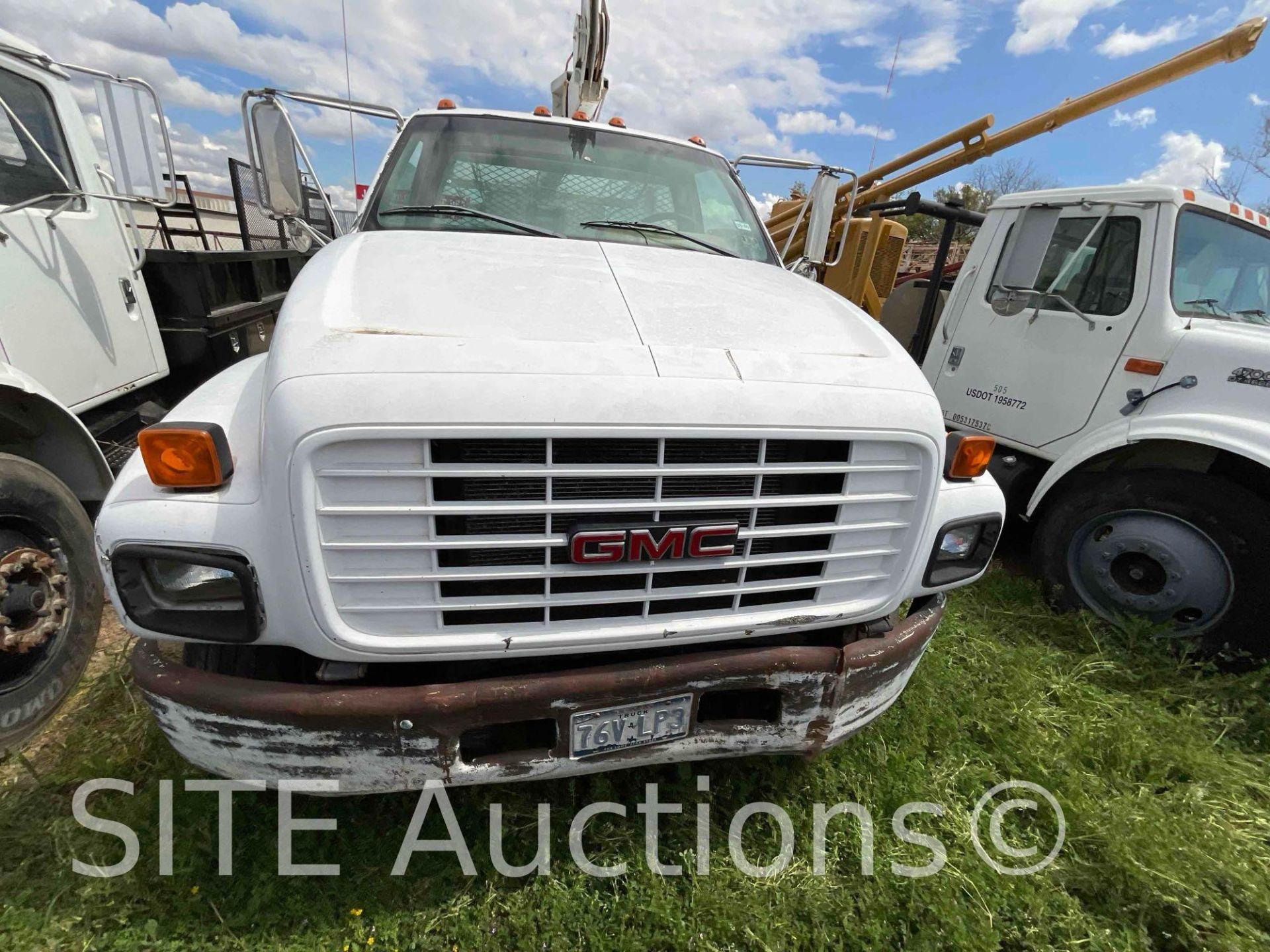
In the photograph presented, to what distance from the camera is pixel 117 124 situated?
3355 millimetres

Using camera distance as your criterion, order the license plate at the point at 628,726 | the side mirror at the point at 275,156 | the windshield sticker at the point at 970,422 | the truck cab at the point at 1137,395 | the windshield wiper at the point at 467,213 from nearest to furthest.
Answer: the license plate at the point at 628,726
the windshield wiper at the point at 467,213
the side mirror at the point at 275,156
the truck cab at the point at 1137,395
the windshield sticker at the point at 970,422

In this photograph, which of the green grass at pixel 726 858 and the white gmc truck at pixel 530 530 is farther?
the green grass at pixel 726 858

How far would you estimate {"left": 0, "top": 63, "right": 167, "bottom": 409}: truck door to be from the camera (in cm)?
284

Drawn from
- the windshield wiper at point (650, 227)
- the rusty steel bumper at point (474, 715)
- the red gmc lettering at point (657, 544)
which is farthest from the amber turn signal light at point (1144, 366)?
the red gmc lettering at point (657, 544)

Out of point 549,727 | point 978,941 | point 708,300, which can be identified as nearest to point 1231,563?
point 978,941

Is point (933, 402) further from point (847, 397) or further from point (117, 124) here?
point (117, 124)

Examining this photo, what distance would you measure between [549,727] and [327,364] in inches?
46.7

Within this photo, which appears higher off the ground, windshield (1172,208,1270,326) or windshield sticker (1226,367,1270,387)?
windshield (1172,208,1270,326)

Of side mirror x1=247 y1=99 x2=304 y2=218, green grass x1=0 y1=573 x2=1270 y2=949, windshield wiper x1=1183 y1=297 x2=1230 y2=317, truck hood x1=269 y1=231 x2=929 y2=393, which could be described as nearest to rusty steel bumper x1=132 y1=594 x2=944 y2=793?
green grass x1=0 y1=573 x2=1270 y2=949

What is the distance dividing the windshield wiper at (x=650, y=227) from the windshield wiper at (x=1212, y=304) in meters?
2.72

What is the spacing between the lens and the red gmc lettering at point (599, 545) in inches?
63.6

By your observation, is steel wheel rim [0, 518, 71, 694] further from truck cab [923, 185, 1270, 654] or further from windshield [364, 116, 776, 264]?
truck cab [923, 185, 1270, 654]

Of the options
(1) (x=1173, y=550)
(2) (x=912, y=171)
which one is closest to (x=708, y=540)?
(1) (x=1173, y=550)

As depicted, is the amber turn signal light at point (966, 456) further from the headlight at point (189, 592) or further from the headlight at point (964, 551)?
the headlight at point (189, 592)
